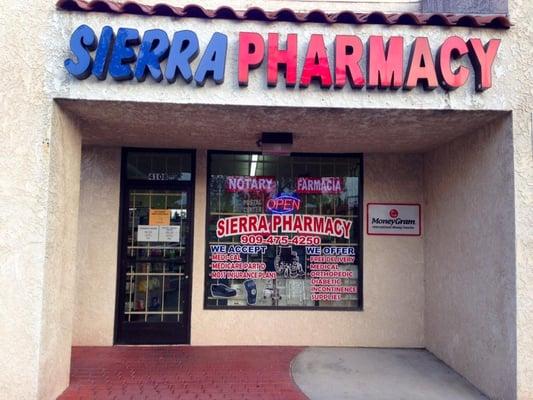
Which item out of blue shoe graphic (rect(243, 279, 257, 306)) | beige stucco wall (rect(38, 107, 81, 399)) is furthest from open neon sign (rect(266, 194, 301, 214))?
beige stucco wall (rect(38, 107, 81, 399))

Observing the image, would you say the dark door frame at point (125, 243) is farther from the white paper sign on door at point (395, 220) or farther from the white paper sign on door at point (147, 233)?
the white paper sign on door at point (395, 220)

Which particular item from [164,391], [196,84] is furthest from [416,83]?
[164,391]

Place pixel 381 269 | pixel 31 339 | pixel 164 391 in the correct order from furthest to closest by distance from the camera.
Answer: pixel 381 269 → pixel 164 391 → pixel 31 339

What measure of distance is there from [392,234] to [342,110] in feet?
9.28

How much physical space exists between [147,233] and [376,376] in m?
3.86

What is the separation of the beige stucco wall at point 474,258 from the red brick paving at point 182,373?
214cm

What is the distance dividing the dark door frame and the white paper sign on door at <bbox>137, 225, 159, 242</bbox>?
0.22 metres

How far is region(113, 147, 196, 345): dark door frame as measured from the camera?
6.09m

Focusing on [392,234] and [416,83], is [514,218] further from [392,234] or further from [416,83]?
[392,234]

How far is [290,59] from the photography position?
4055mm

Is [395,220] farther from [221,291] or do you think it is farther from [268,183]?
[221,291]

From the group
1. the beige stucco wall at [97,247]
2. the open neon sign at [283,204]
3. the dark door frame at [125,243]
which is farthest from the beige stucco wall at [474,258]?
the beige stucco wall at [97,247]

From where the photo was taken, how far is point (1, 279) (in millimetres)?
3920

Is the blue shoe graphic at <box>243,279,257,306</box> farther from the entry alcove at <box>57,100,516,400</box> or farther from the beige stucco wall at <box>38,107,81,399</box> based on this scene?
the beige stucco wall at <box>38,107,81,399</box>
